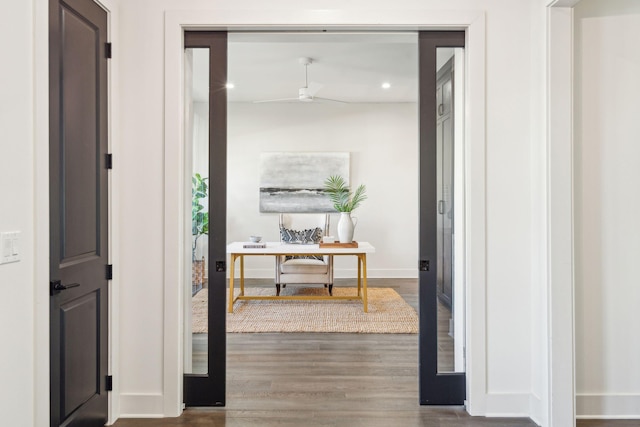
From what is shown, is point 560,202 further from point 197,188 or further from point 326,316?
point 326,316

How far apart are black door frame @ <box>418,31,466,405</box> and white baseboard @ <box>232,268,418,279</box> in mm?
4294

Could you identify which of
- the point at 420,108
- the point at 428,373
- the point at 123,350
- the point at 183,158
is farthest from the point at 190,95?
the point at 428,373

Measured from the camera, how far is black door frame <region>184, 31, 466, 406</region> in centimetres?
254

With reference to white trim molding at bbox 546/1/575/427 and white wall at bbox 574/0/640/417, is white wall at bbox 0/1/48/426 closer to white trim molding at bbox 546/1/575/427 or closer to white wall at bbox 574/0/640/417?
white trim molding at bbox 546/1/575/427

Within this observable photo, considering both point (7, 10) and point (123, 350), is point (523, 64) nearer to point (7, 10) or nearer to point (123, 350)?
point (7, 10)

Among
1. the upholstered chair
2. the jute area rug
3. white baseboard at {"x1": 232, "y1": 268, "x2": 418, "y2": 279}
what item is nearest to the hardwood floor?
the jute area rug

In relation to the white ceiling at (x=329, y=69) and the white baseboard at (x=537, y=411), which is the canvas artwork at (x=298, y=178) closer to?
the white ceiling at (x=329, y=69)

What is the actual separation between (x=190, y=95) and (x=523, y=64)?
6.58 feet

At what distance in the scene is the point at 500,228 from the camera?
97.7 inches

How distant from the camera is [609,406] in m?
2.46

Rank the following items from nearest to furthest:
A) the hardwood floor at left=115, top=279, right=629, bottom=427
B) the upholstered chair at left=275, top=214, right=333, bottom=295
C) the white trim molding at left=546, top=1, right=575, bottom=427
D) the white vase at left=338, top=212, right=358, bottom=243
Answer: the white trim molding at left=546, top=1, right=575, bottom=427 → the hardwood floor at left=115, top=279, right=629, bottom=427 → the white vase at left=338, top=212, right=358, bottom=243 → the upholstered chair at left=275, top=214, right=333, bottom=295

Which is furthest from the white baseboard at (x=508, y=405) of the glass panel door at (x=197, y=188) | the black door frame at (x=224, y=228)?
the glass panel door at (x=197, y=188)

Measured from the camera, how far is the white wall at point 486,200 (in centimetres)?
245

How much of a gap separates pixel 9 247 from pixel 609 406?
125 inches
